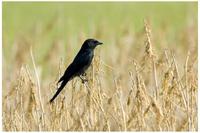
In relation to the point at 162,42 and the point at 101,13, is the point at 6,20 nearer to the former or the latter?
the point at 101,13

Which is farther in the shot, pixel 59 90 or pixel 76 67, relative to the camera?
pixel 76 67

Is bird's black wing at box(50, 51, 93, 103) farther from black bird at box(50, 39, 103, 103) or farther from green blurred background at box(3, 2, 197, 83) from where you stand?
green blurred background at box(3, 2, 197, 83)

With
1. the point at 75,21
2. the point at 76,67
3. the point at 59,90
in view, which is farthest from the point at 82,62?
the point at 75,21

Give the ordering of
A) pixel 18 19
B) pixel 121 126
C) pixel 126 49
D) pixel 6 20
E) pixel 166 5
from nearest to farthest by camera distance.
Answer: pixel 121 126 < pixel 126 49 < pixel 6 20 < pixel 18 19 < pixel 166 5

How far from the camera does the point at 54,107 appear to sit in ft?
20.8

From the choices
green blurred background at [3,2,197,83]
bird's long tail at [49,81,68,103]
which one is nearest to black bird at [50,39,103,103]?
bird's long tail at [49,81,68,103]

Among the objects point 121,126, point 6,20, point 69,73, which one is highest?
point 6,20

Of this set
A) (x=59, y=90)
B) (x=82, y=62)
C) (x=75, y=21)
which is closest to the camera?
(x=59, y=90)

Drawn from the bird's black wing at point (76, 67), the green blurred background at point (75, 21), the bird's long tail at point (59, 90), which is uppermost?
the green blurred background at point (75, 21)

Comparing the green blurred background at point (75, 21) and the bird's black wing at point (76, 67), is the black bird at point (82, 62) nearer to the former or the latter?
the bird's black wing at point (76, 67)

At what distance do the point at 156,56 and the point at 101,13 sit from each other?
1080 centimetres

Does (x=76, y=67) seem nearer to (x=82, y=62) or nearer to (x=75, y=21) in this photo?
(x=82, y=62)

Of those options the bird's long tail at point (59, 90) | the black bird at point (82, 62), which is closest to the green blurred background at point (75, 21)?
the black bird at point (82, 62)

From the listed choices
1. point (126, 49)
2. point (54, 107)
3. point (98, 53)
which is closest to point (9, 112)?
point (54, 107)
